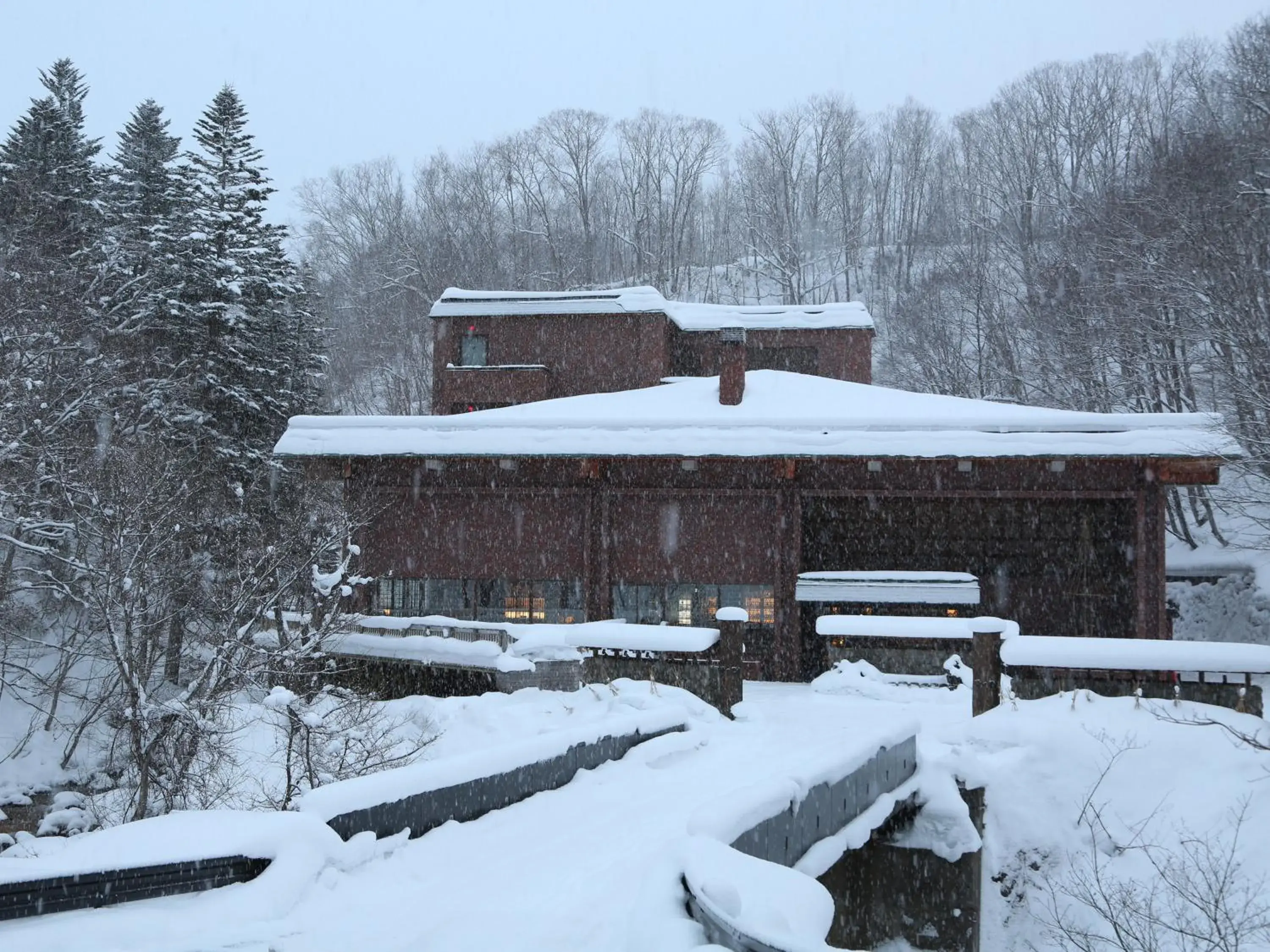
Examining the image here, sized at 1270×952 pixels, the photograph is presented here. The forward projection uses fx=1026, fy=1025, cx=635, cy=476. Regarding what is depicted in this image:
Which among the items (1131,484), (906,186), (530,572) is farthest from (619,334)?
(906,186)

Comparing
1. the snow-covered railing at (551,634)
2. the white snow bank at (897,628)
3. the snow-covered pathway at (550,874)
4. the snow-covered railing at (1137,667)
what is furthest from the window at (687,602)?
the snow-covered pathway at (550,874)

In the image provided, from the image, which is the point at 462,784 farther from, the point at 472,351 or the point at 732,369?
the point at 472,351

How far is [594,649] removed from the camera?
16.8 metres

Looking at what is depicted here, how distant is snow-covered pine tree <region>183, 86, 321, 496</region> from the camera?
31.8 meters

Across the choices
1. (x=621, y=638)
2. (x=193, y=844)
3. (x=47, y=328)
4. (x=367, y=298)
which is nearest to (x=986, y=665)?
(x=621, y=638)

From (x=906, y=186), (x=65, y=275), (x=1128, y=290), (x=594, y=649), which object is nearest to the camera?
(x=594, y=649)

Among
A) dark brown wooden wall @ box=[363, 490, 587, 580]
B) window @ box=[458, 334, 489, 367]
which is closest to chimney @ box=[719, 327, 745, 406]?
dark brown wooden wall @ box=[363, 490, 587, 580]

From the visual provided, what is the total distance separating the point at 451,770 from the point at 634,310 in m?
23.9

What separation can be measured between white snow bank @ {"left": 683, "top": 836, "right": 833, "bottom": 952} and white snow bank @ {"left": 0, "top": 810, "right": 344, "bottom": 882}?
237 cm

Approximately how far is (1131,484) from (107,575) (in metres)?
18.3

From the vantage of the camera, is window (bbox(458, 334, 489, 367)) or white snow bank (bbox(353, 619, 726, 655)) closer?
white snow bank (bbox(353, 619, 726, 655))

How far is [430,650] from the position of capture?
63.3 feet

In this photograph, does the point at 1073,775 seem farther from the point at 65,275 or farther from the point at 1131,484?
the point at 65,275

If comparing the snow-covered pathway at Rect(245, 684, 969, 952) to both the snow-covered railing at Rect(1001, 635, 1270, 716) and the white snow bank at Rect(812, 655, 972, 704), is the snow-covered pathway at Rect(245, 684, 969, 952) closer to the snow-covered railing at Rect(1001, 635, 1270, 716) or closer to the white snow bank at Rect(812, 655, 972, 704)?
the snow-covered railing at Rect(1001, 635, 1270, 716)
